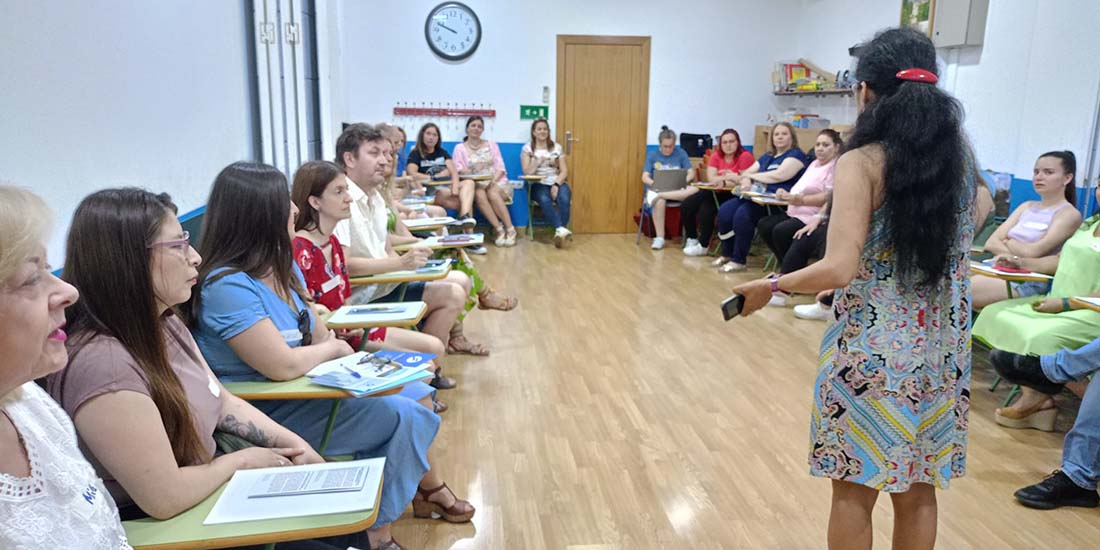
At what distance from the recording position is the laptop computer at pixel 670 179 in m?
7.79

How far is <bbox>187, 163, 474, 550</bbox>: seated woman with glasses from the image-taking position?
1.96m

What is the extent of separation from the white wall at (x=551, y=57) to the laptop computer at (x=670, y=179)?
0.93m

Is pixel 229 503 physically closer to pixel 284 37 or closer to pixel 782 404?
pixel 782 404

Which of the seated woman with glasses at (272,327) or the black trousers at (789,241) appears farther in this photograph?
the black trousers at (789,241)

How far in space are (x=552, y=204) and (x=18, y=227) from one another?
285 inches

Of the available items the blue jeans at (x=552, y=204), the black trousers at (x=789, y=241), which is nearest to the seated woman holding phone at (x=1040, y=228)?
the black trousers at (x=789, y=241)

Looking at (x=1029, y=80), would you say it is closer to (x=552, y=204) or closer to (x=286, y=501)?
(x=552, y=204)

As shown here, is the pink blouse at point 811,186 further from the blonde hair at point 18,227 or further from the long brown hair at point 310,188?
the blonde hair at point 18,227

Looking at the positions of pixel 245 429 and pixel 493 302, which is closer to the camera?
pixel 245 429

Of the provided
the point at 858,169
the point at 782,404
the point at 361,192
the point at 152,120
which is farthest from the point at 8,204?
the point at 782,404

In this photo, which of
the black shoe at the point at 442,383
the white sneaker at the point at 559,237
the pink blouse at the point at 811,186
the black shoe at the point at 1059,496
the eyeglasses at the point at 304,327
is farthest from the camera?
the white sneaker at the point at 559,237

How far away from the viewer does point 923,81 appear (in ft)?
5.30

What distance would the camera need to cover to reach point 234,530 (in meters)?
1.27

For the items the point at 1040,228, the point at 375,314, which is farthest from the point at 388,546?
the point at 1040,228
